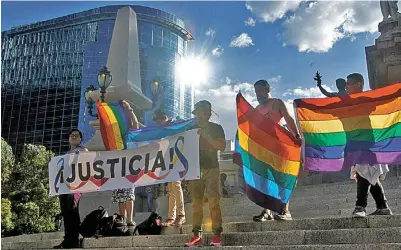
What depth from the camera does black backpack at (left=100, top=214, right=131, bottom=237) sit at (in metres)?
Result: 7.64

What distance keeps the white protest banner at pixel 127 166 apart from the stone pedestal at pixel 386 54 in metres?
10.4

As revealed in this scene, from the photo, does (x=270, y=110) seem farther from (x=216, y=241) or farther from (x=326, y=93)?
(x=326, y=93)

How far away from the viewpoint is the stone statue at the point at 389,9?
55.0 ft

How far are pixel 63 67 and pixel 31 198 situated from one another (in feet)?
237

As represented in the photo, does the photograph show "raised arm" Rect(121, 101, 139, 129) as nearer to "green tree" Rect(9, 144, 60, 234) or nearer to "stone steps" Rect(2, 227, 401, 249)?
"stone steps" Rect(2, 227, 401, 249)

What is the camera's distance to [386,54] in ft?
51.7

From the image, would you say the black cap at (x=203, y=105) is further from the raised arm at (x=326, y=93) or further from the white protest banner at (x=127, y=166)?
the raised arm at (x=326, y=93)

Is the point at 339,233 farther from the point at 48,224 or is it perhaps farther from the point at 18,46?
the point at 18,46

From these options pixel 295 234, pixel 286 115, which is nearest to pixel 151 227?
pixel 295 234

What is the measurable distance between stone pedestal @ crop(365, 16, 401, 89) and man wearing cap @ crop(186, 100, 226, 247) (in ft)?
34.5

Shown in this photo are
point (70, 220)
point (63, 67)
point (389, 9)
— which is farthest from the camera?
point (63, 67)

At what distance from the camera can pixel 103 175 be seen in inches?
303

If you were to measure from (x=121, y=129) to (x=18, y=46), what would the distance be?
9990 centimetres

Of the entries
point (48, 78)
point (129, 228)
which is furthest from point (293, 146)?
point (48, 78)
